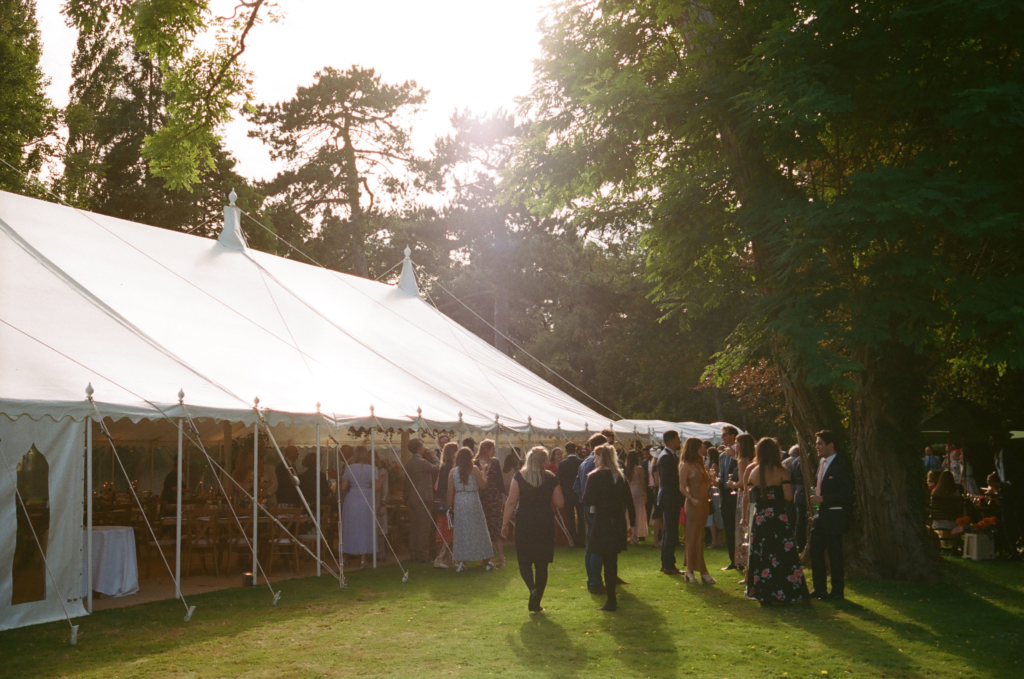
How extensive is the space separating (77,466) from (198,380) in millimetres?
1523

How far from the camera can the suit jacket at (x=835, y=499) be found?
817 centimetres

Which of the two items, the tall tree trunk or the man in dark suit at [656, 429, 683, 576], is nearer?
the tall tree trunk

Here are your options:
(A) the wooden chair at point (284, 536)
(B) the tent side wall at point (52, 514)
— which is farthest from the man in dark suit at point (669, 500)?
(B) the tent side wall at point (52, 514)

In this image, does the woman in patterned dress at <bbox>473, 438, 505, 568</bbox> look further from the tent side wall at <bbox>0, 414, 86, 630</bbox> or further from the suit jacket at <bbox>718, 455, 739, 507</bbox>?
the tent side wall at <bbox>0, 414, 86, 630</bbox>

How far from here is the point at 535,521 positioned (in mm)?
7836

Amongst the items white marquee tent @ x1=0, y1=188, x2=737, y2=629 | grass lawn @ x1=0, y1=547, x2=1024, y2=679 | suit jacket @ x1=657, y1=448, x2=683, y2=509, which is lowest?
grass lawn @ x1=0, y1=547, x2=1024, y2=679

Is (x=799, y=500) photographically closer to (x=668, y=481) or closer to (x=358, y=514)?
(x=668, y=481)

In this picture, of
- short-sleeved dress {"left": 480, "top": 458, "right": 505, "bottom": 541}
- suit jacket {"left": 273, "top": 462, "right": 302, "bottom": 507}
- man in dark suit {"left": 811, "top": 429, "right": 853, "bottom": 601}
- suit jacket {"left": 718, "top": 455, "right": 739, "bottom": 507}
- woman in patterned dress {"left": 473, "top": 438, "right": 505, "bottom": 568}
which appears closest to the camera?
man in dark suit {"left": 811, "top": 429, "right": 853, "bottom": 601}

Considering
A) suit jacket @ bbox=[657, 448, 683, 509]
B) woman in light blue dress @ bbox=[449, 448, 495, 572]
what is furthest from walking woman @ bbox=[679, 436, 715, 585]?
woman in light blue dress @ bbox=[449, 448, 495, 572]

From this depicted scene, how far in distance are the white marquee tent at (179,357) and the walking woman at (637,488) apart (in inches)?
40.3

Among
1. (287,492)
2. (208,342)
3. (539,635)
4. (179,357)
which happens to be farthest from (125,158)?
(539,635)

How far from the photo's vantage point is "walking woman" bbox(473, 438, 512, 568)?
1152 centimetres

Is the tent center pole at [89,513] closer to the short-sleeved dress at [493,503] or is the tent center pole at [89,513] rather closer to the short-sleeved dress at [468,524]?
the short-sleeved dress at [468,524]

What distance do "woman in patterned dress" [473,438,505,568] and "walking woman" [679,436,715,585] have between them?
8.25 feet
